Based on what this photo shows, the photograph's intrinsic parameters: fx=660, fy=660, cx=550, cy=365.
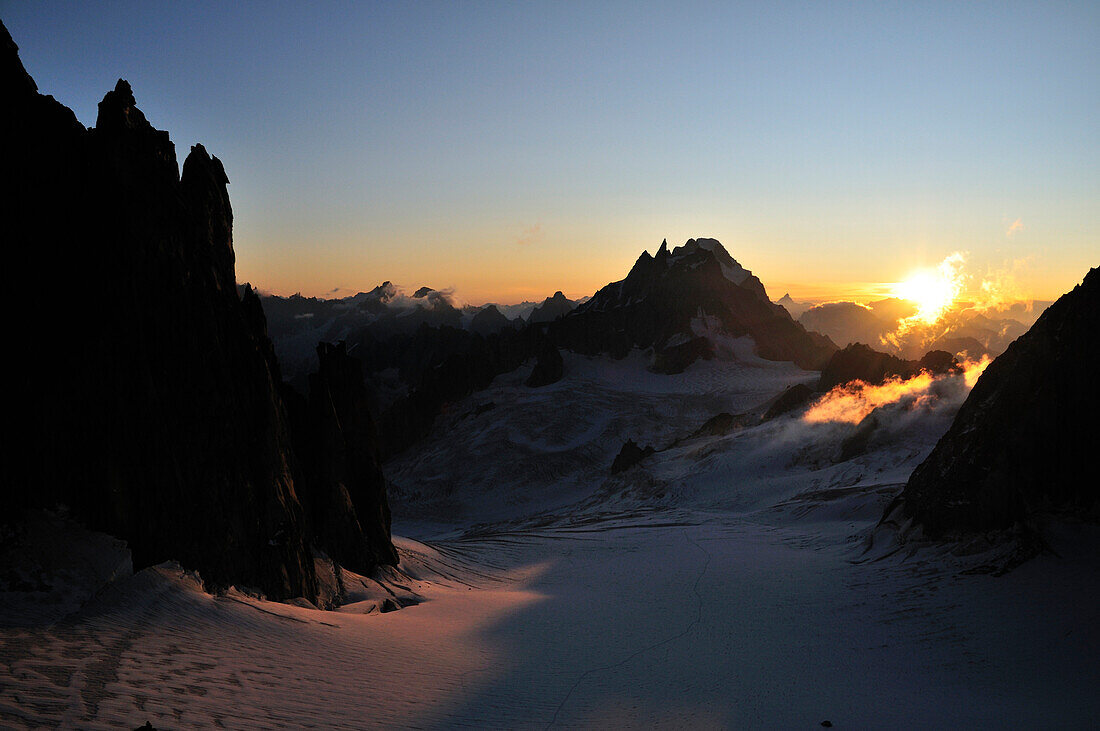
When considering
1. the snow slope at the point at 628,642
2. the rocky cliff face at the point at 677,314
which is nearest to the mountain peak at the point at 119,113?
the snow slope at the point at 628,642

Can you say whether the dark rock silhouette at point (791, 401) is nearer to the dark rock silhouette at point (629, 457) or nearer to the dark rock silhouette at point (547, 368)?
the dark rock silhouette at point (629, 457)

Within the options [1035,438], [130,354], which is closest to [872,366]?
[1035,438]

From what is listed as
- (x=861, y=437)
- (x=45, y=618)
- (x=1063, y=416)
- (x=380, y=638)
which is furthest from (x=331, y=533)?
(x=861, y=437)

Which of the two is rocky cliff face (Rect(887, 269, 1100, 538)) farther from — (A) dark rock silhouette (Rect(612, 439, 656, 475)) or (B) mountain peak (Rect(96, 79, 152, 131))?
(A) dark rock silhouette (Rect(612, 439, 656, 475))

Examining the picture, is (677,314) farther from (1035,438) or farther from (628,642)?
(628,642)

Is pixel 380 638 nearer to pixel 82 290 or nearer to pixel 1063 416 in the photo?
pixel 82 290

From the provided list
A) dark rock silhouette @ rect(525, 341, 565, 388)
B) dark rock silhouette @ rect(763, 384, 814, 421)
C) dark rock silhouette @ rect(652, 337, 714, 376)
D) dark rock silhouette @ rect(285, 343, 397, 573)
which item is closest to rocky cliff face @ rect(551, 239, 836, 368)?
dark rock silhouette @ rect(652, 337, 714, 376)
